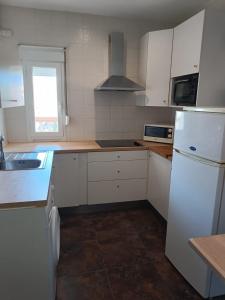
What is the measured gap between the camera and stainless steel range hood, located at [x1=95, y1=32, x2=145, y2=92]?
266 cm

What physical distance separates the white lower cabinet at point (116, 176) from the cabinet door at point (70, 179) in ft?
0.27

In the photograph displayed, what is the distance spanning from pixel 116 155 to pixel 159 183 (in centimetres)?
60

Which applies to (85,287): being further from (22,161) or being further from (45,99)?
(45,99)

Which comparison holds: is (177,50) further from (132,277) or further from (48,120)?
(132,277)

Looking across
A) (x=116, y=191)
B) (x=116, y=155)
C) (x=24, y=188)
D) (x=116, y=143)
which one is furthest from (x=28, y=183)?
(x=116, y=143)

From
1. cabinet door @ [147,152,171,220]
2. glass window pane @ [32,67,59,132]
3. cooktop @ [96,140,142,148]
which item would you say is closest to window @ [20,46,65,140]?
glass window pane @ [32,67,59,132]

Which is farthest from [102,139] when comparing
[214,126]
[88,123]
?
[214,126]

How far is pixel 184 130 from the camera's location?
5.43 feet

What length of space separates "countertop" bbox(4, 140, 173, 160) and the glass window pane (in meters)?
0.27

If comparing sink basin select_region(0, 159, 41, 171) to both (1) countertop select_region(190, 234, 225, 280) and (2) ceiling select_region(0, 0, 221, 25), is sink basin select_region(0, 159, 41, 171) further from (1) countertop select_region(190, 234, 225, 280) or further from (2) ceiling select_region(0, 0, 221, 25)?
(2) ceiling select_region(0, 0, 221, 25)

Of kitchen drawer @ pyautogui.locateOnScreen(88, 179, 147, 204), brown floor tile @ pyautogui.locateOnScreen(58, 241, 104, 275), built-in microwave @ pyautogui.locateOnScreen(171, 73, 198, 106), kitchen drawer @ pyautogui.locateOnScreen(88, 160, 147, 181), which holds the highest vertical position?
built-in microwave @ pyautogui.locateOnScreen(171, 73, 198, 106)

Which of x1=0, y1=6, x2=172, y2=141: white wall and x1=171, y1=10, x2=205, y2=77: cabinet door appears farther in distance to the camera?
x1=0, y1=6, x2=172, y2=141: white wall

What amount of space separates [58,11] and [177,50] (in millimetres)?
1501

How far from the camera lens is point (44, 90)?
280 cm
